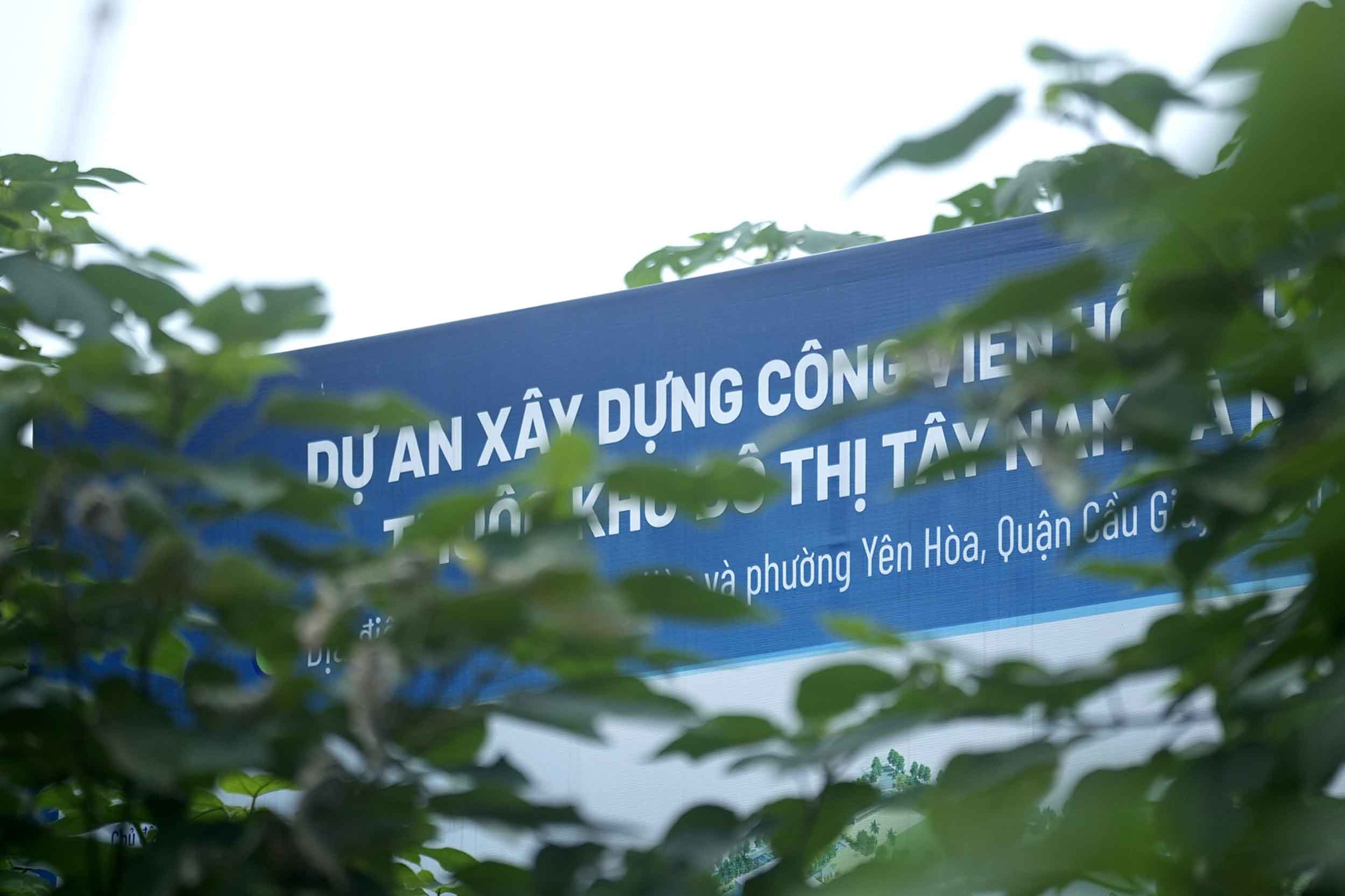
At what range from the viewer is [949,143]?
2.78 ft

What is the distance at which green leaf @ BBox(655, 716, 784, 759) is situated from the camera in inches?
35.9

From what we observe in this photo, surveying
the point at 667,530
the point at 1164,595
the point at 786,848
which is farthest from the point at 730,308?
the point at 786,848

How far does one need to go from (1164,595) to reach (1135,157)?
281cm

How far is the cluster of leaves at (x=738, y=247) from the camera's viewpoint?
Answer: 4.46 metres

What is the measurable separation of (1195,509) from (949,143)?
290mm

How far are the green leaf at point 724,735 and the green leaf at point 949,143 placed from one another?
0.30m

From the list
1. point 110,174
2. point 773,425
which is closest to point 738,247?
point 773,425

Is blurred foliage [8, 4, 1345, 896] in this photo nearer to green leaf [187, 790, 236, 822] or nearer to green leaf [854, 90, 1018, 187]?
green leaf [854, 90, 1018, 187]

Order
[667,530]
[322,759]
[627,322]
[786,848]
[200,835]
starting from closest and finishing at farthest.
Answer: [322,759]
[200,835]
[786,848]
[667,530]
[627,322]

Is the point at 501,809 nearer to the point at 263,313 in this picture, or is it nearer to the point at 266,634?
the point at 266,634

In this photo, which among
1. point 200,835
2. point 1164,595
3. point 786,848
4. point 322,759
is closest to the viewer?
point 322,759

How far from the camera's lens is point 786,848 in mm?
1030

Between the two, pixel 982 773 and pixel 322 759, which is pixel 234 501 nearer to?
pixel 322 759

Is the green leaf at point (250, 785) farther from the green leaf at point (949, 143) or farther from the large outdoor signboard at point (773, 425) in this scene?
the large outdoor signboard at point (773, 425)
